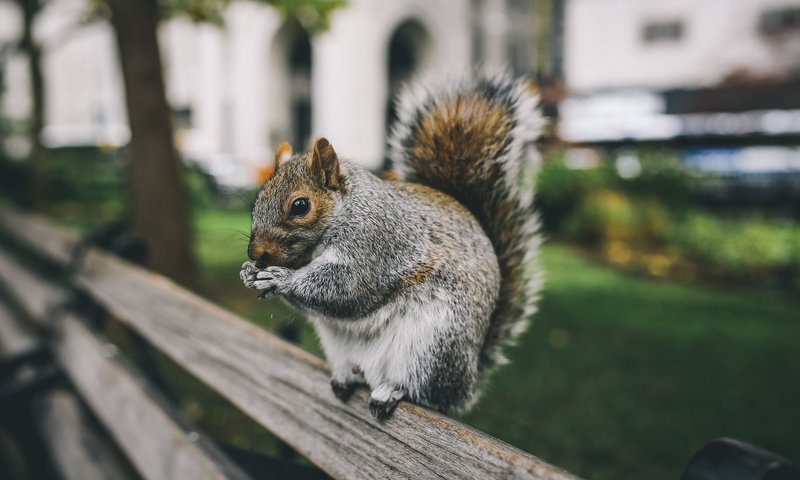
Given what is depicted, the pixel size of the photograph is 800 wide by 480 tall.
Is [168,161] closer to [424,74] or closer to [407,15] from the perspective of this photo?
[424,74]

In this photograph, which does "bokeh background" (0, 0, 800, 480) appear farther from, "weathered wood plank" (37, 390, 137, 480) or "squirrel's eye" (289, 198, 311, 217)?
"weathered wood plank" (37, 390, 137, 480)

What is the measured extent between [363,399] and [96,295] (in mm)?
1723

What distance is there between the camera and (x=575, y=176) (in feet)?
28.8

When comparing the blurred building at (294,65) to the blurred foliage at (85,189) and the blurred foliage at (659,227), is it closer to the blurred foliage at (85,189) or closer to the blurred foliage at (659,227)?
the blurred foliage at (85,189)

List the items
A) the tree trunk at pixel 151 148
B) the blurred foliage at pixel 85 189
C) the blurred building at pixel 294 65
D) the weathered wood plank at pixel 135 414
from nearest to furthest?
the weathered wood plank at pixel 135 414, the tree trunk at pixel 151 148, the blurred foliage at pixel 85 189, the blurred building at pixel 294 65

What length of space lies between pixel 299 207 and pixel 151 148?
369 cm

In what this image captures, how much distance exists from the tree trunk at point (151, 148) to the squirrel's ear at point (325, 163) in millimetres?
3521

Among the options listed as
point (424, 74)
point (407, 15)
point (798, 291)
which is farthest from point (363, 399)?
point (407, 15)

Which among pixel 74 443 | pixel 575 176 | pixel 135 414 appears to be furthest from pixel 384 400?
pixel 575 176

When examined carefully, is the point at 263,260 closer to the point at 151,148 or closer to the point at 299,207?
the point at 299,207

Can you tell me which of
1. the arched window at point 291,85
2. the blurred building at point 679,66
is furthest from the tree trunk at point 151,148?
the blurred building at point 679,66

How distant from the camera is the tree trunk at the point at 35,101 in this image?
913 centimetres

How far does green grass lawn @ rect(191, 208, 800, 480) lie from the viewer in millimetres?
2812

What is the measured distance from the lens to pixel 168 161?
170 inches
